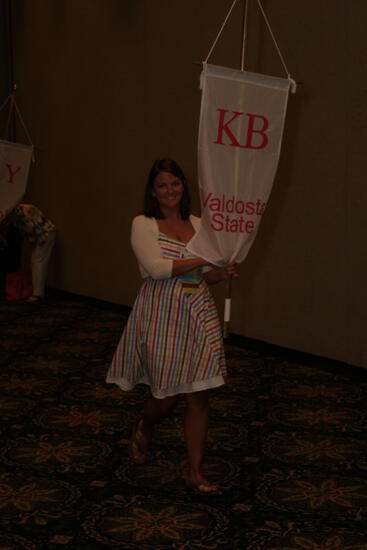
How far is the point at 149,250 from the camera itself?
2938 millimetres

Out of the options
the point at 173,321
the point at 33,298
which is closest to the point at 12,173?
the point at 33,298

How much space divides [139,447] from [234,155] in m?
1.27

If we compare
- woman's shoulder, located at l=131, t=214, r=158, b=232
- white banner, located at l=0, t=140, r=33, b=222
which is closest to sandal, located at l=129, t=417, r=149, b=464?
woman's shoulder, located at l=131, t=214, r=158, b=232

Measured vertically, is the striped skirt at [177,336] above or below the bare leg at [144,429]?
above

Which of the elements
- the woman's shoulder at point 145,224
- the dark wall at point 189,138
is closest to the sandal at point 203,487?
the woman's shoulder at point 145,224

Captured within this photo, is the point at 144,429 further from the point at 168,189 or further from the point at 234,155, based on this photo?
the point at 234,155

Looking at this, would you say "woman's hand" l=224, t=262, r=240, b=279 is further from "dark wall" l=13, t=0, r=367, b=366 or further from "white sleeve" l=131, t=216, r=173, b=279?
"dark wall" l=13, t=0, r=367, b=366

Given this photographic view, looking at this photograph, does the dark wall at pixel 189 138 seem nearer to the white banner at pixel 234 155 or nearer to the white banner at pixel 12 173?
the white banner at pixel 12 173

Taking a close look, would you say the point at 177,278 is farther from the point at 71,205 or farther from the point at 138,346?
the point at 71,205

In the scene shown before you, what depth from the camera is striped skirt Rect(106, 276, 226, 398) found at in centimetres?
288

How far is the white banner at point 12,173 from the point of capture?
660cm

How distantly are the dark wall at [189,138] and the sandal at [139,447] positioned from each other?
6.83 ft

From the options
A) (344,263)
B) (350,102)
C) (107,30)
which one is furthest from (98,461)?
(107,30)

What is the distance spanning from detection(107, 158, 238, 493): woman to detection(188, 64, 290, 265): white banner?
106mm
